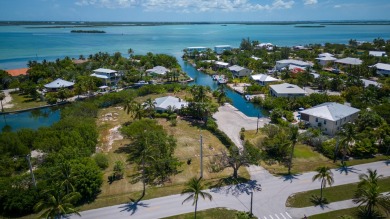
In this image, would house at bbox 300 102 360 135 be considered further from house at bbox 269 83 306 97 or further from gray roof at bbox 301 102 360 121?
house at bbox 269 83 306 97

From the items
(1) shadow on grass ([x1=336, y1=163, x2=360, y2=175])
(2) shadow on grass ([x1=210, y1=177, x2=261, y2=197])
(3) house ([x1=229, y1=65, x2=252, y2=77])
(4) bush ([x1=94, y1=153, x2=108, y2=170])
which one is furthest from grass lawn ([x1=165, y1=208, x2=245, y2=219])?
(3) house ([x1=229, y1=65, x2=252, y2=77])

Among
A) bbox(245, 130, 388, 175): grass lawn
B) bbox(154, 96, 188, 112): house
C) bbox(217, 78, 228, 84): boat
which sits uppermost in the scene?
bbox(154, 96, 188, 112): house

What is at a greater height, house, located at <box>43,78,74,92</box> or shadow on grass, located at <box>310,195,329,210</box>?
house, located at <box>43,78,74,92</box>

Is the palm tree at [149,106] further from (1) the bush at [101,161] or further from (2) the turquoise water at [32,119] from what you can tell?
(2) the turquoise water at [32,119]

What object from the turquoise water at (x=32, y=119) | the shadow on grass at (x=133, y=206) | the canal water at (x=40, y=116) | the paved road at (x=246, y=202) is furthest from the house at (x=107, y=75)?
the paved road at (x=246, y=202)

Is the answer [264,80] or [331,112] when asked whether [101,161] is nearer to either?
[331,112]

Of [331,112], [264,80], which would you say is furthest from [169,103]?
[264,80]

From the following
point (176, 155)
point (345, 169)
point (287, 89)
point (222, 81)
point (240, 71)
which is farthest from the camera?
point (240, 71)
